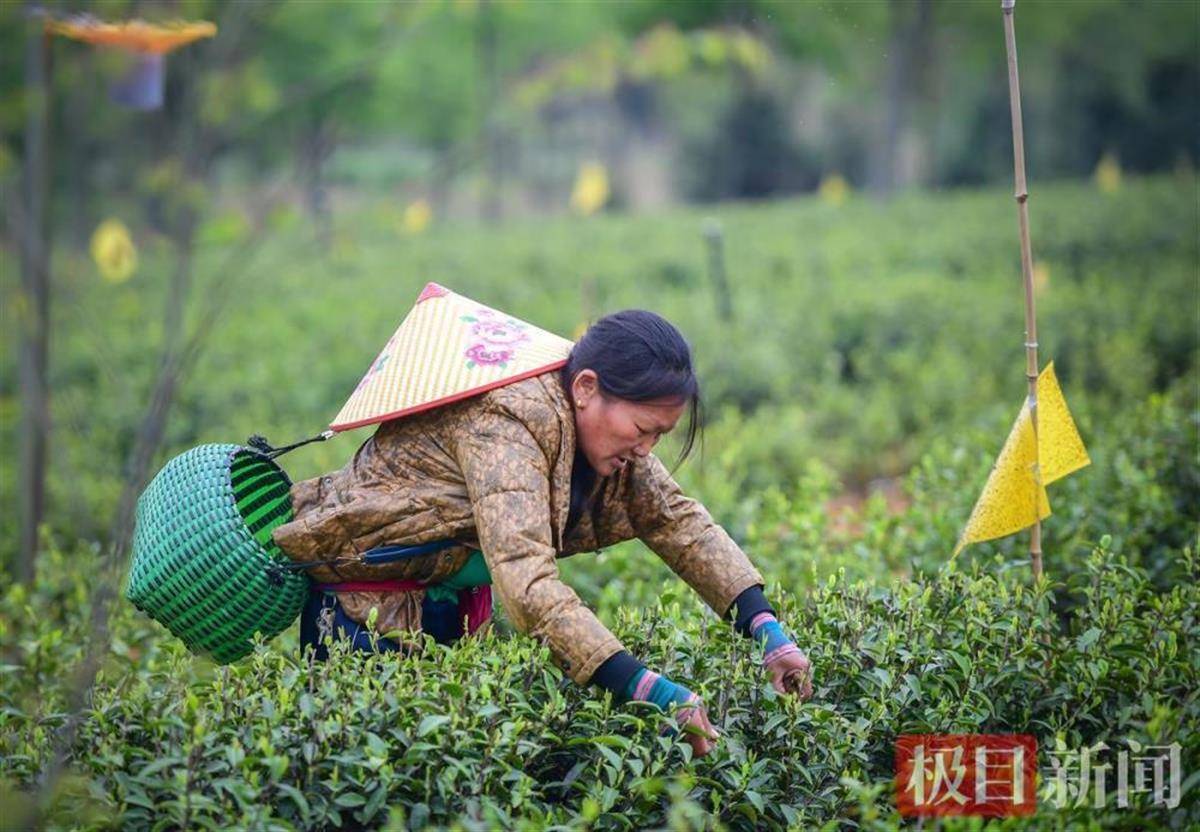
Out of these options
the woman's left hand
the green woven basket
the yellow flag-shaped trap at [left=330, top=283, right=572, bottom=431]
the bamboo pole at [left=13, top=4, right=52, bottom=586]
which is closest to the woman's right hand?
the woman's left hand

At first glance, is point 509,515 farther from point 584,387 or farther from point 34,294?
point 34,294

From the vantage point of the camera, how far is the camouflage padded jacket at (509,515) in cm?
242

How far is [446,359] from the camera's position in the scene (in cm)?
268

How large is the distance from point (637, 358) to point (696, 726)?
0.72m

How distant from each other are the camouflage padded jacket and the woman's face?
0.13ft

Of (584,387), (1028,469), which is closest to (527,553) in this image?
(584,387)

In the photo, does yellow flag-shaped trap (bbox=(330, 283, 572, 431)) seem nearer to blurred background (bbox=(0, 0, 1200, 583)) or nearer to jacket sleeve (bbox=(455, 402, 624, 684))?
jacket sleeve (bbox=(455, 402, 624, 684))

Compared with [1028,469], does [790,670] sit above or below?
below

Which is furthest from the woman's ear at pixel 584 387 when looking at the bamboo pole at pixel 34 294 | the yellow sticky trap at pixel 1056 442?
the bamboo pole at pixel 34 294

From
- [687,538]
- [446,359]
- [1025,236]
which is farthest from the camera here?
[1025,236]

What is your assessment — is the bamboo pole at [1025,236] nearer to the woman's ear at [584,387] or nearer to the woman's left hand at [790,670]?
the woman's left hand at [790,670]

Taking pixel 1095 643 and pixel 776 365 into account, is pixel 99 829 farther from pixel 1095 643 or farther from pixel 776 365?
pixel 776 365

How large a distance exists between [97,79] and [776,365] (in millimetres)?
4690

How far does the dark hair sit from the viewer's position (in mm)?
2572
